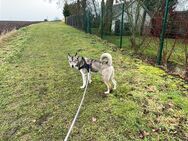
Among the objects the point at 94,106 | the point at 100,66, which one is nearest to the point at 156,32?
the point at 100,66

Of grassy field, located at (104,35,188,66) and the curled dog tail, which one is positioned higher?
the curled dog tail

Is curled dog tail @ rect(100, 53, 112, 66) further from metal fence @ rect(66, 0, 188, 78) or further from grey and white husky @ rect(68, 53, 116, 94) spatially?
metal fence @ rect(66, 0, 188, 78)

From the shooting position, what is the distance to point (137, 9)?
11180 millimetres

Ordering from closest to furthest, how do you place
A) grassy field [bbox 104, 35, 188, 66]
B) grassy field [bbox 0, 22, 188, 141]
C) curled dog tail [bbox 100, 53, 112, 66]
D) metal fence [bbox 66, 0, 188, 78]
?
grassy field [bbox 0, 22, 188, 141] < curled dog tail [bbox 100, 53, 112, 66] < metal fence [bbox 66, 0, 188, 78] < grassy field [bbox 104, 35, 188, 66]

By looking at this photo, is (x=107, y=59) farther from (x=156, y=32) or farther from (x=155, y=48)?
(x=155, y=48)

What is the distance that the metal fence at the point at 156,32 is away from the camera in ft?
24.3

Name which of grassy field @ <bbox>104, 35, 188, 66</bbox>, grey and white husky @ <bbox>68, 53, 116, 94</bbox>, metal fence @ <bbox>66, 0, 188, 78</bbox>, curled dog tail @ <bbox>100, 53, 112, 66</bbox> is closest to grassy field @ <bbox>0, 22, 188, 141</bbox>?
grey and white husky @ <bbox>68, 53, 116, 94</bbox>

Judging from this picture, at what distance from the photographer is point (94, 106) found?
13.6ft

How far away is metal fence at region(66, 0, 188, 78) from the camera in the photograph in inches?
292

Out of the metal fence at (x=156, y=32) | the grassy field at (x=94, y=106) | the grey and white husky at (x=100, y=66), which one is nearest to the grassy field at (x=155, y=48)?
the metal fence at (x=156, y=32)

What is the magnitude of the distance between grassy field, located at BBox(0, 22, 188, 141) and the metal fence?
4.52 feet

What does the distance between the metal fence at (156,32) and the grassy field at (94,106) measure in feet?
4.52

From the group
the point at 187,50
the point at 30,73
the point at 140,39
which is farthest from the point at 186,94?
the point at 140,39

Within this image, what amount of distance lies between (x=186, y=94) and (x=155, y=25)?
3.97m
